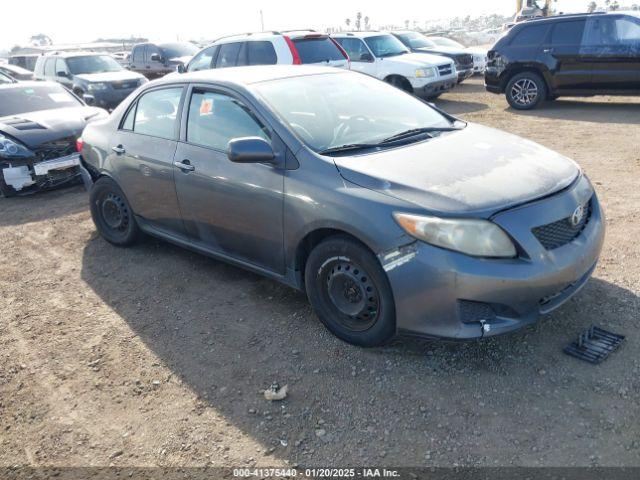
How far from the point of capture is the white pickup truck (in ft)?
41.5

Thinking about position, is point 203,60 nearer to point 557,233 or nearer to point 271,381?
point 271,381

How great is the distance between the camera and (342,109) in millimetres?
4086

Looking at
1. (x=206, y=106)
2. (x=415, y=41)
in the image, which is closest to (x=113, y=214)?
(x=206, y=106)

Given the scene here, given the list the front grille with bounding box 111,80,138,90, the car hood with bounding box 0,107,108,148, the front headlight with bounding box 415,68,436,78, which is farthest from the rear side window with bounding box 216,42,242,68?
the front headlight with bounding box 415,68,436,78

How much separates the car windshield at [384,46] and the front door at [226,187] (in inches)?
405

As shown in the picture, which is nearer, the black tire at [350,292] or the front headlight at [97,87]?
the black tire at [350,292]

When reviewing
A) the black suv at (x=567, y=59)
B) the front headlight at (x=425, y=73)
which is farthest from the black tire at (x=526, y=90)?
the front headlight at (x=425, y=73)

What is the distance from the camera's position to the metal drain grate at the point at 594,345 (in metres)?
3.20

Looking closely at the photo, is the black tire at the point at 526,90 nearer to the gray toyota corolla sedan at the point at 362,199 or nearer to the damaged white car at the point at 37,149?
the gray toyota corolla sedan at the point at 362,199

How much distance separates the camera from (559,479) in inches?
96.3

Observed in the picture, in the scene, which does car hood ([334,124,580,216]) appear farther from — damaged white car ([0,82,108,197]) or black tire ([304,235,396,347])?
damaged white car ([0,82,108,197])

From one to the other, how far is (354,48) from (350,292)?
448 inches

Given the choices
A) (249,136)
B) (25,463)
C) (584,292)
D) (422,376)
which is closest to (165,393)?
(25,463)

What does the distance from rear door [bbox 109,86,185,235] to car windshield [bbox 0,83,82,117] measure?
4.40m
